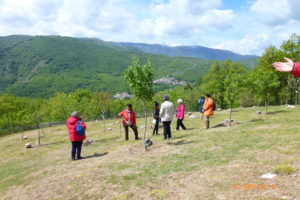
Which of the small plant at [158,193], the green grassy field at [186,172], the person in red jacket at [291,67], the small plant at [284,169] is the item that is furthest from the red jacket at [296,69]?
the small plant at [158,193]

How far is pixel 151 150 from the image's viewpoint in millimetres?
10664

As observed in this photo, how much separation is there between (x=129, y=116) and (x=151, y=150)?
334 cm

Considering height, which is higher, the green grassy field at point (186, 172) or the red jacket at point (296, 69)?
the red jacket at point (296, 69)

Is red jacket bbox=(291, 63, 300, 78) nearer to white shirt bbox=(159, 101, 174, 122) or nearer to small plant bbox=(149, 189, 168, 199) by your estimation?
small plant bbox=(149, 189, 168, 199)

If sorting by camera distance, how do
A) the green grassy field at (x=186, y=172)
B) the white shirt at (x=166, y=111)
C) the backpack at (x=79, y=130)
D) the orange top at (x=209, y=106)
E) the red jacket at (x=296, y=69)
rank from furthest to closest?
the orange top at (x=209, y=106) → the white shirt at (x=166, y=111) → the backpack at (x=79, y=130) → the green grassy field at (x=186, y=172) → the red jacket at (x=296, y=69)

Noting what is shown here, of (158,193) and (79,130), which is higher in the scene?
(79,130)

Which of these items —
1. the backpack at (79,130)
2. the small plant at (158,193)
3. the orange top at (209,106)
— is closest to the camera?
the small plant at (158,193)

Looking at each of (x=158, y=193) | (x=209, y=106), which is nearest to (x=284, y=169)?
(x=158, y=193)

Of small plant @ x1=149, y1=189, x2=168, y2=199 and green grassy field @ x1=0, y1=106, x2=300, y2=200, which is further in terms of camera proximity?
small plant @ x1=149, y1=189, x2=168, y2=199

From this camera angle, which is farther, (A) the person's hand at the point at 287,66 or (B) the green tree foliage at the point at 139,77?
(B) the green tree foliage at the point at 139,77

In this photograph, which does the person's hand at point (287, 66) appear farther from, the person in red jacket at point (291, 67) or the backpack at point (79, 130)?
the backpack at point (79, 130)

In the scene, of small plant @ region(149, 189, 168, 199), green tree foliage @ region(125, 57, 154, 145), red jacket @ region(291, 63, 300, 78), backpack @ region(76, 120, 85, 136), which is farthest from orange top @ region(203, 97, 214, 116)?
red jacket @ region(291, 63, 300, 78)

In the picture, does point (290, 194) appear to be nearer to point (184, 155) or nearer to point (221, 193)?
point (221, 193)

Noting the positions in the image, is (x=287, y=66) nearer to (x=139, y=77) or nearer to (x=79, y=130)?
(x=139, y=77)
